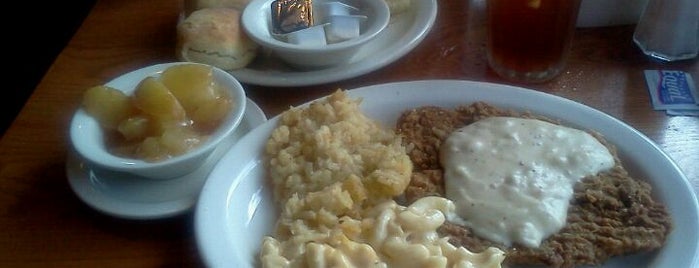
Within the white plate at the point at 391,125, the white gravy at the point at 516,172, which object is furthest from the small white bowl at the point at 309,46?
the white gravy at the point at 516,172

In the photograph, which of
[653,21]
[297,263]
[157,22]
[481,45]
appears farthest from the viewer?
[157,22]

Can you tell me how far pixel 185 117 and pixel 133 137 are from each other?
94 mm

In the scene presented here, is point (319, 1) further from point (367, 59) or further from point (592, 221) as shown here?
point (592, 221)

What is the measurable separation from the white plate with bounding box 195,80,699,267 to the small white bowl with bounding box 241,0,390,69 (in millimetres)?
133

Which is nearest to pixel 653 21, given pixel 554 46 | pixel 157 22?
pixel 554 46

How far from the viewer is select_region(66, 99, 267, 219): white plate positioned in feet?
3.77

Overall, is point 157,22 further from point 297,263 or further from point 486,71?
point 297,263

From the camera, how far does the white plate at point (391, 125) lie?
1.01 metres

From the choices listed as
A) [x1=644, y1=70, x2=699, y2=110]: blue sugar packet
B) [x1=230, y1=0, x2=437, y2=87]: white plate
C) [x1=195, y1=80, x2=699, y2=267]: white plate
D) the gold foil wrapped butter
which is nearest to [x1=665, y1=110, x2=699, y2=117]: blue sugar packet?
[x1=644, y1=70, x2=699, y2=110]: blue sugar packet

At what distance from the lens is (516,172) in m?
1.09

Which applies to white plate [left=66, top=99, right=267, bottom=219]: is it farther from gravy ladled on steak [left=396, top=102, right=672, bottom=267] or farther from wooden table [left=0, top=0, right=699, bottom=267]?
gravy ladled on steak [left=396, top=102, right=672, bottom=267]

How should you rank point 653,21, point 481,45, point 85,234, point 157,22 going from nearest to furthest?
point 85,234 → point 653,21 → point 481,45 → point 157,22

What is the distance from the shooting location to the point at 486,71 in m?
1.52

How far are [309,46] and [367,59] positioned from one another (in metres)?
0.13
